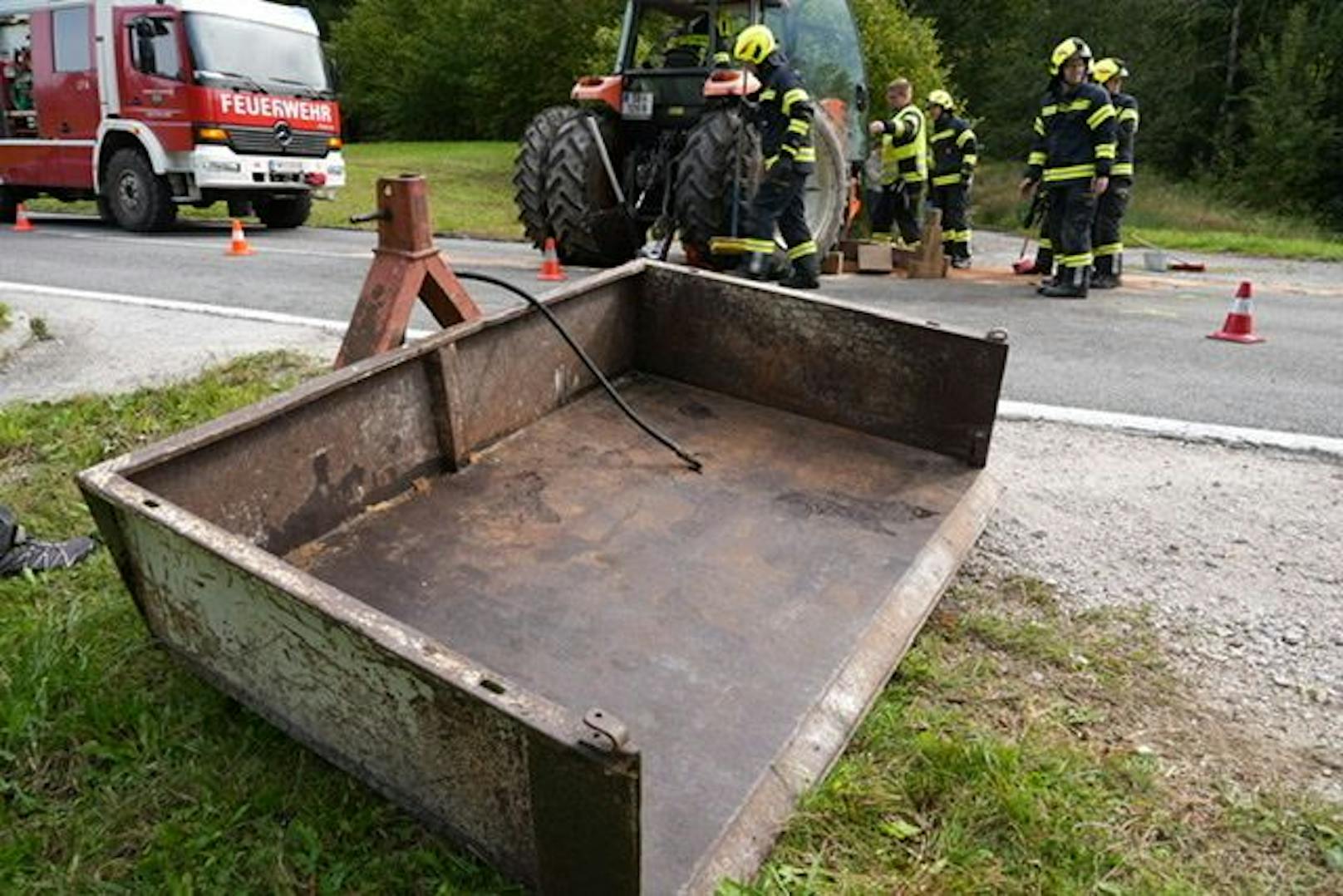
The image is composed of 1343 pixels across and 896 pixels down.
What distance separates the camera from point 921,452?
317 cm

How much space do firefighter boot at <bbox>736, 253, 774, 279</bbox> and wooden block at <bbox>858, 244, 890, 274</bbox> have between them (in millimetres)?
1943

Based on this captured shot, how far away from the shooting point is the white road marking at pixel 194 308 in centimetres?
561

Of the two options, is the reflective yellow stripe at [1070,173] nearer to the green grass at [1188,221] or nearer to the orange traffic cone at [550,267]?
the orange traffic cone at [550,267]

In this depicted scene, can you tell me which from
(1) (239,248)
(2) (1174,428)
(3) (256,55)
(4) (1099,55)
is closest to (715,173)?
(2) (1174,428)

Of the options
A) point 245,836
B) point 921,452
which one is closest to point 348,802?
point 245,836

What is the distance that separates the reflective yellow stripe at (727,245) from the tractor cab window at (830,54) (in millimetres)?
1668

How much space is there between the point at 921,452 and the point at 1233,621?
970 mm

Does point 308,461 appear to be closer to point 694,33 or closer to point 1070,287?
Answer: point 1070,287

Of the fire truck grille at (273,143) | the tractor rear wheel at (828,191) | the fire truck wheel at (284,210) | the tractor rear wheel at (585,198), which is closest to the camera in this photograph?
the tractor rear wheel at (585,198)

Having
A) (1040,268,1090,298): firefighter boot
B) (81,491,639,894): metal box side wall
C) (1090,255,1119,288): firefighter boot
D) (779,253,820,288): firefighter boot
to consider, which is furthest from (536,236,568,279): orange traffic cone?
(81,491,639,894): metal box side wall

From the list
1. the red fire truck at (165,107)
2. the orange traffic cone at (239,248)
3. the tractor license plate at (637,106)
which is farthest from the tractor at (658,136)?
the red fire truck at (165,107)

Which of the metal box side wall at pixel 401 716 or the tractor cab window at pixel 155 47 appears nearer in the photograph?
the metal box side wall at pixel 401 716

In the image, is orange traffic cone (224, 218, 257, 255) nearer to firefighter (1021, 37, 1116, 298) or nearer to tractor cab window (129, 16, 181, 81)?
tractor cab window (129, 16, 181, 81)

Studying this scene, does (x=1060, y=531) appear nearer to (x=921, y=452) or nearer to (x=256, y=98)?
(x=921, y=452)
